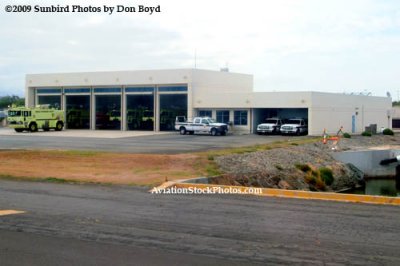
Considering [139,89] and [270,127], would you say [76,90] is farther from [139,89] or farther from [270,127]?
[270,127]

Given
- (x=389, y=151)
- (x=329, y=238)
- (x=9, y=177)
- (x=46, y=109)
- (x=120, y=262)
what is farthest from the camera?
(x=46, y=109)

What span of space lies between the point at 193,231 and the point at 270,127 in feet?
142

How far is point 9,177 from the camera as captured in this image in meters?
20.7

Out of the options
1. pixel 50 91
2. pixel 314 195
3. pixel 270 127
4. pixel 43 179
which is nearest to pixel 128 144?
pixel 270 127

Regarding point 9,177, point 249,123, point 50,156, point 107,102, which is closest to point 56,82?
point 107,102

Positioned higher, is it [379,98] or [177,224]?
[379,98]

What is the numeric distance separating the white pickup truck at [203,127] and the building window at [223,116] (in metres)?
4.01

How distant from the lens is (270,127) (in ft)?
175

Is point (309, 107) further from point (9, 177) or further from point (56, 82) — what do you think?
point (9, 177)

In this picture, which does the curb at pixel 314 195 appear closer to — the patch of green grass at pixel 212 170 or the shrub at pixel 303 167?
the patch of green grass at pixel 212 170

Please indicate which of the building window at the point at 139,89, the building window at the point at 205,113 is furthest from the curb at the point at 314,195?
the building window at the point at 139,89

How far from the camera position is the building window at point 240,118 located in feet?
189

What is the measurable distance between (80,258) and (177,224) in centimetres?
314

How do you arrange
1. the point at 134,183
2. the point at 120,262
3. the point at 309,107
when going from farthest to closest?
the point at 309,107, the point at 134,183, the point at 120,262
